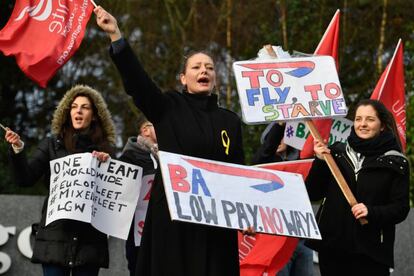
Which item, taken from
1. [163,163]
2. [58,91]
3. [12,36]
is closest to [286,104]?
[163,163]

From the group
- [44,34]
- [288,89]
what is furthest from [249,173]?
[44,34]

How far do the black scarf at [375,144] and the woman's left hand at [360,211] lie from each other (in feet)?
1.41

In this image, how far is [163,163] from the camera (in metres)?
6.11

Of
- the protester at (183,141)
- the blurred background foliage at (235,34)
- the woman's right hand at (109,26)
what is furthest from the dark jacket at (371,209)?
the blurred background foliage at (235,34)

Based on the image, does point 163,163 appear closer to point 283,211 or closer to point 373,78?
point 283,211

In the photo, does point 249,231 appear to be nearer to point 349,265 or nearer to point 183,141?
point 183,141

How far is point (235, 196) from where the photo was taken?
20.9 ft

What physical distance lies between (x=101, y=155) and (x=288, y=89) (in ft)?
5.07

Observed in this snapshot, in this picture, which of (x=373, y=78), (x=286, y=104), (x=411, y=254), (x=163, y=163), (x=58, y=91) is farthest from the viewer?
(x=58, y=91)

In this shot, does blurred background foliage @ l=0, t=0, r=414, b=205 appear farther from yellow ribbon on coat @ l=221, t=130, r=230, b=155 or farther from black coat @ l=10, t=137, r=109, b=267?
yellow ribbon on coat @ l=221, t=130, r=230, b=155

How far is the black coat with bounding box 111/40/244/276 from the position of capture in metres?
6.25

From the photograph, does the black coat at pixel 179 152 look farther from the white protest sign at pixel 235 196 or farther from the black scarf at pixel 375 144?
the black scarf at pixel 375 144

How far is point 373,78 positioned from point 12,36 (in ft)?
45.7

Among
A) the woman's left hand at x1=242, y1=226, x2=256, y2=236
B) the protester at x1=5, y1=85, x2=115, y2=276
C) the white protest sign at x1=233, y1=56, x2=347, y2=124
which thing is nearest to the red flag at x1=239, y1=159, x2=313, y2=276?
the white protest sign at x1=233, y1=56, x2=347, y2=124
